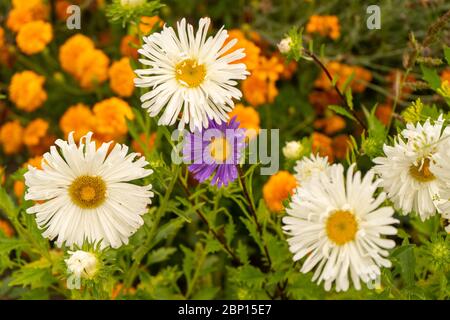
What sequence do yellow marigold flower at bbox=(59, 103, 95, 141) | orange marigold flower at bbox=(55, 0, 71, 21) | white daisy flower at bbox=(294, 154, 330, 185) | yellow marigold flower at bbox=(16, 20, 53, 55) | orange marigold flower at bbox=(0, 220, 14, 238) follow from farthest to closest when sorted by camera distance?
orange marigold flower at bbox=(55, 0, 71, 21)
yellow marigold flower at bbox=(16, 20, 53, 55)
yellow marigold flower at bbox=(59, 103, 95, 141)
orange marigold flower at bbox=(0, 220, 14, 238)
white daisy flower at bbox=(294, 154, 330, 185)

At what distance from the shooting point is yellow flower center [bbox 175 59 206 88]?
0.75 metres

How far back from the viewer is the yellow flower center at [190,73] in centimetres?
75

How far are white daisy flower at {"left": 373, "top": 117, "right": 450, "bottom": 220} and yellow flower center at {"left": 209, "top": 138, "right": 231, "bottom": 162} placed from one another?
20cm

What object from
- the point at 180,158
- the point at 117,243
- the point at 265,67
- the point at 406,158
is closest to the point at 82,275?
the point at 117,243

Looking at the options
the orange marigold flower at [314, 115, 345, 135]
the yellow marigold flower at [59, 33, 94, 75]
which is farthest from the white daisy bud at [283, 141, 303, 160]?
the yellow marigold flower at [59, 33, 94, 75]

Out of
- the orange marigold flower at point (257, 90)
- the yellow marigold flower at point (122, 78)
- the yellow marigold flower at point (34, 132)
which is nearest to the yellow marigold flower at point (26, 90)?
the yellow marigold flower at point (34, 132)

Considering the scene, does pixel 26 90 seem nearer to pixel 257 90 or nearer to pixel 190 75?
pixel 257 90

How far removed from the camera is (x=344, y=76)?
4.79ft

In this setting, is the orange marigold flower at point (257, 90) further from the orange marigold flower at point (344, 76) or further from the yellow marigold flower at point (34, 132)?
the yellow marigold flower at point (34, 132)

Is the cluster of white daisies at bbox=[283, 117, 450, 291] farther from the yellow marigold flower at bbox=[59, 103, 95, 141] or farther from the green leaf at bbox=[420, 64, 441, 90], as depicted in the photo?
the yellow marigold flower at bbox=[59, 103, 95, 141]

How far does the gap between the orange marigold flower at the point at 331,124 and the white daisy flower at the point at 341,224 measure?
81cm

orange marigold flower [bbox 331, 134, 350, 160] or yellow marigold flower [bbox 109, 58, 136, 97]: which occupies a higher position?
yellow marigold flower [bbox 109, 58, 136, 97]

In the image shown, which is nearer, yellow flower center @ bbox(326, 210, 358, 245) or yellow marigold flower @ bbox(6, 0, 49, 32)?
yellow flower center @ bbox(326, 210, 358, 245)
